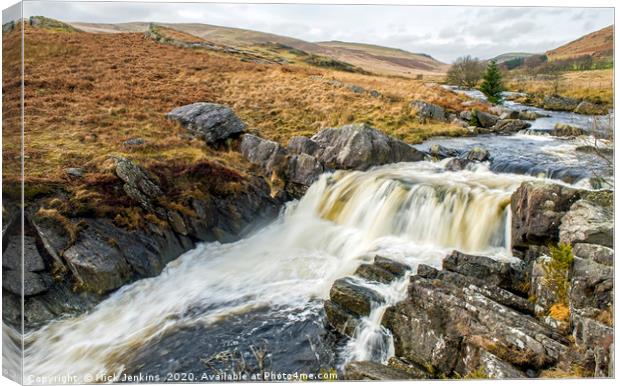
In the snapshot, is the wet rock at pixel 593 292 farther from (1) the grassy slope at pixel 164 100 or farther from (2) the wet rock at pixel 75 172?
(2) the wet rock at pixel 75 172

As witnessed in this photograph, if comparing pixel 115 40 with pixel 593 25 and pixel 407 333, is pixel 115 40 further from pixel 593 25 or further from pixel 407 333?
pixel 593 25

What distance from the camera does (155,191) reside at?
1005 centimetres

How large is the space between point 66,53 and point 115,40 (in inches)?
43.2

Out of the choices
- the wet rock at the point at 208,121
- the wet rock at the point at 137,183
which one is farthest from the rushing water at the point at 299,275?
the wet rock at the point at 208,121

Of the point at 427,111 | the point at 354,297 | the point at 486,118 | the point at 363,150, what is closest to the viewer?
the point at 354,297

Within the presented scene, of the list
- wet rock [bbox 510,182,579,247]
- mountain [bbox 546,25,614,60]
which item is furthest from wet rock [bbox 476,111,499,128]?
wet rock [bbox 510,182,579,247]

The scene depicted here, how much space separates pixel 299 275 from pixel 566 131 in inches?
269

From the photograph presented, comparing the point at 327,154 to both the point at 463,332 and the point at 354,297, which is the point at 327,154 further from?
the point at 463,332

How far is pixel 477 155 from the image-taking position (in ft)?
38.5

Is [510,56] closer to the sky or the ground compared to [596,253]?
closer to the sky

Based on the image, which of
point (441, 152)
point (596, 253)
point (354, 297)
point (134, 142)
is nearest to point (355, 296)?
point (354, 297)

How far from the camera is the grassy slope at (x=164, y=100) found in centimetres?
934

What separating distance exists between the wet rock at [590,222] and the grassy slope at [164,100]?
4273 millimetres

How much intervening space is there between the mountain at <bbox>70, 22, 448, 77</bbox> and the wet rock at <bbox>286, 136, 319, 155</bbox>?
347 cm
